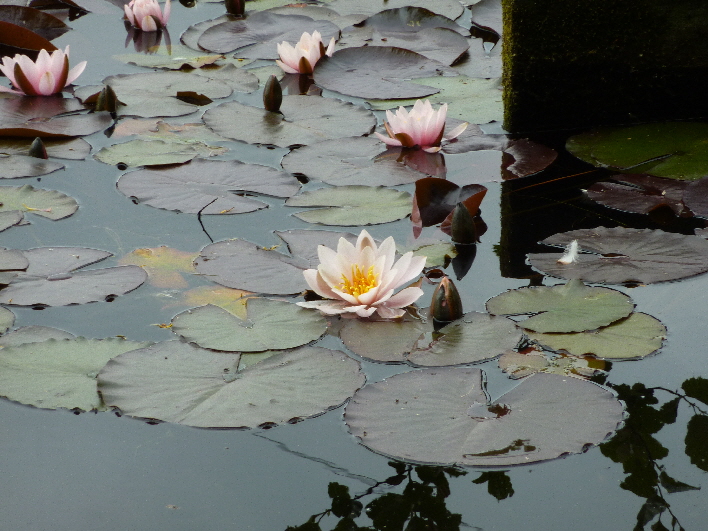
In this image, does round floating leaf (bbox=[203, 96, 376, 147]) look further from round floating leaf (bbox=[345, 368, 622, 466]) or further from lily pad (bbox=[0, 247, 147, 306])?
round floating leaf (bbox=[345, 368, 622, 466])

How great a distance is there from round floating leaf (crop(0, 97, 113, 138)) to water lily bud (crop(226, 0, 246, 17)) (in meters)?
1.77

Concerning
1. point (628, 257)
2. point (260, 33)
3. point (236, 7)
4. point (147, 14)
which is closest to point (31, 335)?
point (628, 257)

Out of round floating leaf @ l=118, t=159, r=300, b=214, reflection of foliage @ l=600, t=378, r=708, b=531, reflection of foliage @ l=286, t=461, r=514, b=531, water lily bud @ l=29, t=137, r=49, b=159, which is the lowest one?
reflection of foliage @ l=600, t=378, r=708, b=531

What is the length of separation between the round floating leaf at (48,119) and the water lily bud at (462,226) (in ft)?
6.24

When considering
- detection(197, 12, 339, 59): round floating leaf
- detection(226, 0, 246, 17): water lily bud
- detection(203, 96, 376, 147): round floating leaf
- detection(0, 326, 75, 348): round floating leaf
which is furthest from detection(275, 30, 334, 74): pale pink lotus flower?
detection(0, 326, 75, 348): round floating leaf

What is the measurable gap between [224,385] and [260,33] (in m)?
3.60

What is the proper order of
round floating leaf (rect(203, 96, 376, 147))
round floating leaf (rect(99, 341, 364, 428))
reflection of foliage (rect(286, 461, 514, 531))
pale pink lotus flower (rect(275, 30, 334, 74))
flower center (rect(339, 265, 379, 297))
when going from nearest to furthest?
1. reflection of foliage (rect(286, 461, 514, 531))
2. round floating leaf (rect(99, 341, 364, 428))
3. flower center (rect(339, 265, 379, 297))
4. round floating leaf (rect(203, 96, 376, 147))
5. pale pink lotus flower (rect(275, 30, 334, 74))

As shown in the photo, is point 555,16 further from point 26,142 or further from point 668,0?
A: point 26,142

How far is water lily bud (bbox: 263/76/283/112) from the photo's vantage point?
12.5 feet

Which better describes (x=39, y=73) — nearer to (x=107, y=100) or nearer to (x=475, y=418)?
(x=107, y=100)

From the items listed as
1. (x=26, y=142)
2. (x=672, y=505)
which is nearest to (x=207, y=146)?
(x=26, y=142)

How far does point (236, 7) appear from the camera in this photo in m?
5.48

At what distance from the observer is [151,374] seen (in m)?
2.00

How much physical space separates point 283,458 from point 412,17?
3966mm
